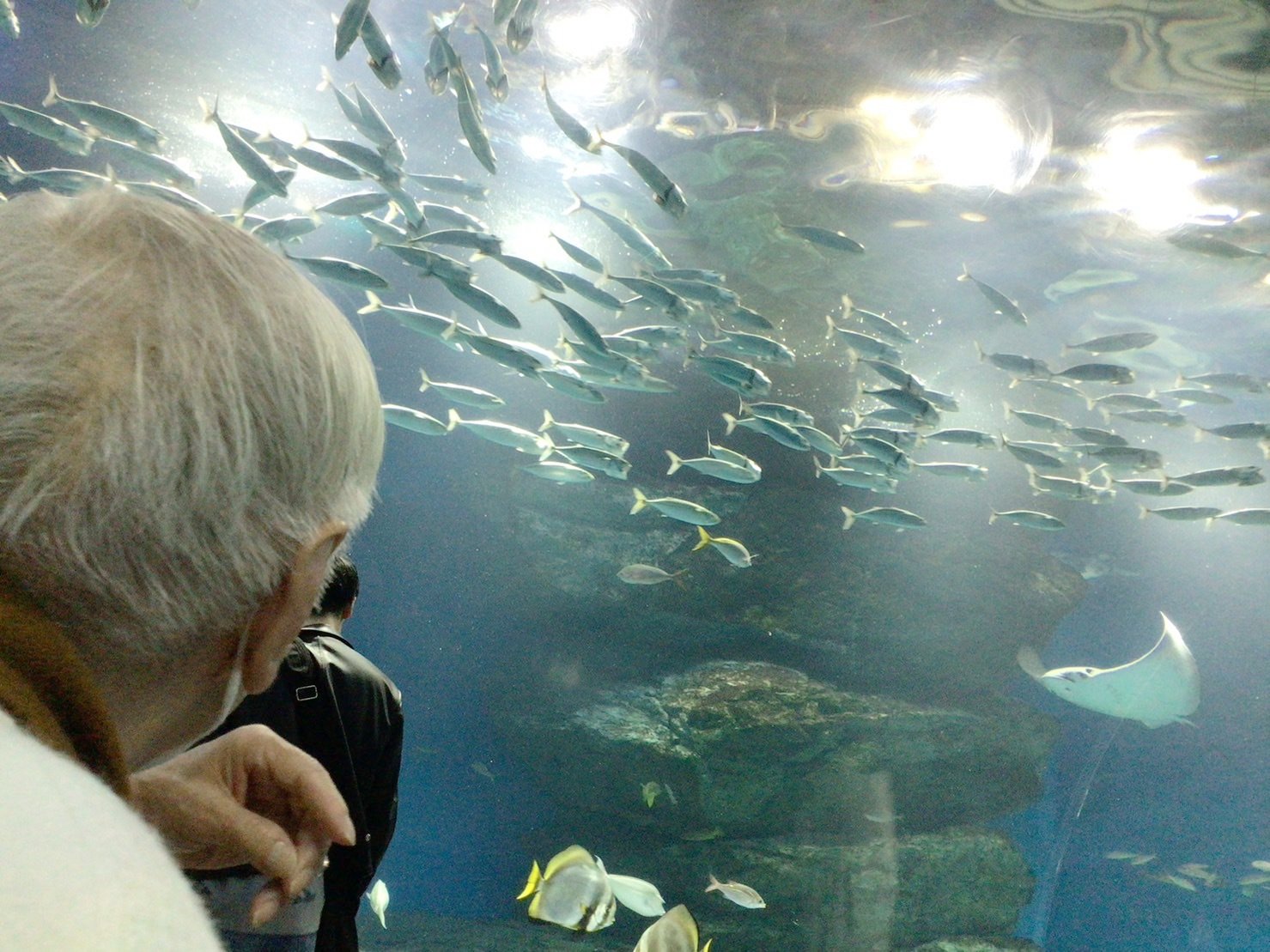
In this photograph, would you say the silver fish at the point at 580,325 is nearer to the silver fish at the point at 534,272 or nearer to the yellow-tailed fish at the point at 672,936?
the silver fish at the point at 534,272

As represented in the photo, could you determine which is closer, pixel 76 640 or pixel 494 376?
pixel 76 640

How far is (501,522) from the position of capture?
15844 millimetres

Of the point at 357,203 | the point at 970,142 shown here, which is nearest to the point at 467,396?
the point at 357,203

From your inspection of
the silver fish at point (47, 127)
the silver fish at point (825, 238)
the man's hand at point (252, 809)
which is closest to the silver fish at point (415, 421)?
the silver fish at point (47, 127)

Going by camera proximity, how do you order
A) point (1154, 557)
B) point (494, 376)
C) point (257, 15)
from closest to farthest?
point (257, 15)
point (494, 376)
point (1154, 557)

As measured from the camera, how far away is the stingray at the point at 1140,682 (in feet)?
33.9

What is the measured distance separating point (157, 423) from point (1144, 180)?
11.0m

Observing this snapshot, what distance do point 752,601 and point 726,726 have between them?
2.20 meters

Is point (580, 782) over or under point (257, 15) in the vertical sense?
under

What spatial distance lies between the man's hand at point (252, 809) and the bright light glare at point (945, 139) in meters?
8.82

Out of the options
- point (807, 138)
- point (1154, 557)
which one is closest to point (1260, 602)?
point (1154, 557)

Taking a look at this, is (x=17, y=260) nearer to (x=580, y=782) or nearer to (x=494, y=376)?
(x=580, y=782)

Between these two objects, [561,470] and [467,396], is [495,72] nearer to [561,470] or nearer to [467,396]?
[467,396]

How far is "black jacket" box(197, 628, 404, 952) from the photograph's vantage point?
178 cm
